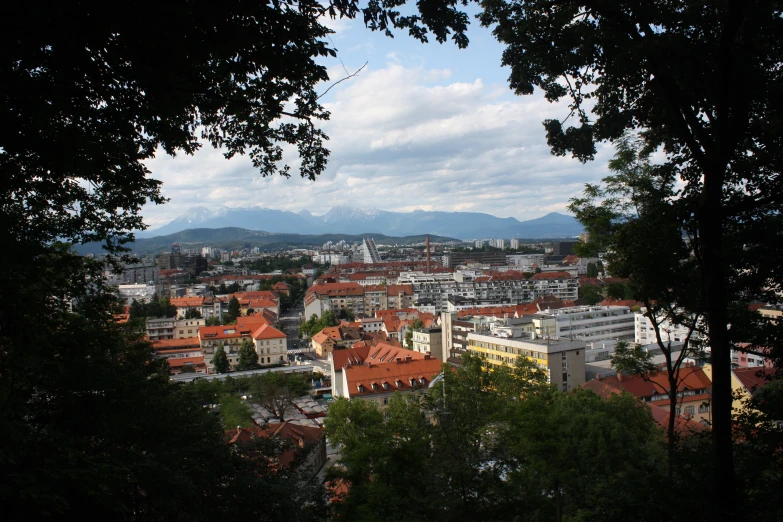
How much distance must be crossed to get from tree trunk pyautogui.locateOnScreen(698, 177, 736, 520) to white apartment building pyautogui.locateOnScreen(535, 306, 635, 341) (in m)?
32.9

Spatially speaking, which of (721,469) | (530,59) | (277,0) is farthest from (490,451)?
(277,0)

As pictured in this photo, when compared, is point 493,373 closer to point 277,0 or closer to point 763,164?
point 763,164

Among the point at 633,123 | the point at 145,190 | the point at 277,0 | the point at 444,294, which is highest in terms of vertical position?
the point at 277,0

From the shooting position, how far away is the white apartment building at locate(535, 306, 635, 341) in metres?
37.8

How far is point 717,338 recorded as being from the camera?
4512 millimetres

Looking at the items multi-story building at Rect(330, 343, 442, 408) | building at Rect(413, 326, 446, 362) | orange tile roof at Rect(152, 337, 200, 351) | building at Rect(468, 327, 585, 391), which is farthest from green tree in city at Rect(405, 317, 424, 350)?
orange tile roof at Rect(152, 337, 200, 351)

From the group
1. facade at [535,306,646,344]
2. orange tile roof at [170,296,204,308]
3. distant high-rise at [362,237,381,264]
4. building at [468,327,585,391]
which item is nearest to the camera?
building at [468,327,585,391]

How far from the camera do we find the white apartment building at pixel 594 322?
37781 mm

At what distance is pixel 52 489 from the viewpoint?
11.6 feet

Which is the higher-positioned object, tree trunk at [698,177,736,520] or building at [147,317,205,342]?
tree trunk at [698,177,736,520]

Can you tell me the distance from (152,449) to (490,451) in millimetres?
5622

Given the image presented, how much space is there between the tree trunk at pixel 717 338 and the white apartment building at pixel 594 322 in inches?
1296

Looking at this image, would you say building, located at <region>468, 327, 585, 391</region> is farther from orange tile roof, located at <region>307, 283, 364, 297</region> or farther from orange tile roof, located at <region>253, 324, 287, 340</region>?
orange tile roof, located at <region>307, 283, 364, 297</region>

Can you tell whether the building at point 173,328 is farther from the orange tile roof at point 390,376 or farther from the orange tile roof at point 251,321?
the orange tile roof at point 390,376
